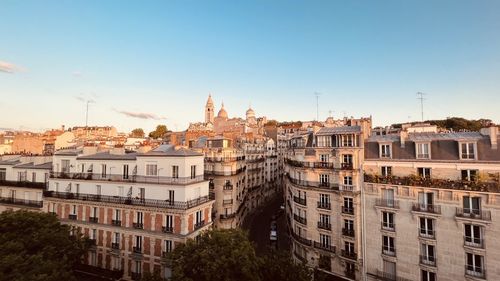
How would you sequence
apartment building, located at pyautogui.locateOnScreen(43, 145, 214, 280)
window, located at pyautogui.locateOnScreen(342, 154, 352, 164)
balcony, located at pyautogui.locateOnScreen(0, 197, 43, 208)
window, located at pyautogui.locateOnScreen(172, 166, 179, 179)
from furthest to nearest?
balcony, located at pyautogui.locateOnScreen(0, 197, 43, 208) → window, located at pyautogui.locateOnScreen(342, 154, 352, 164) → window, located at pyautogui.locateOnScreen(172, 166, 179, 179) → apartment building, located at pyautogui.locateOnScreen(43, 145, 214, 280)

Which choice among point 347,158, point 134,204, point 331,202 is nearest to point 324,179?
point 331,202

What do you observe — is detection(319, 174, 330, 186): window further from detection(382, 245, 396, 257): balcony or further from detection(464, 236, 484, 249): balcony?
detection(464, 236, 484, 249): balcony

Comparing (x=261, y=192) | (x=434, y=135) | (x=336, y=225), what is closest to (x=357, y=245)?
(x=336, y=225)

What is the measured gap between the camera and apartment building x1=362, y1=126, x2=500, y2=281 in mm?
22812

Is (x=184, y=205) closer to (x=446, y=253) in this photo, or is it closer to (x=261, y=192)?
(x=446, y=253)

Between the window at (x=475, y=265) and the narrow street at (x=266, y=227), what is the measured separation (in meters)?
20.6

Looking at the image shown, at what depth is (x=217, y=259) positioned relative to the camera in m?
18.1

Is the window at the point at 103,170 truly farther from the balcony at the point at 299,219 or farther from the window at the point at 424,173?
the window at the point at 424,173

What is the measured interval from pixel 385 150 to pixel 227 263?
2039 centimetres

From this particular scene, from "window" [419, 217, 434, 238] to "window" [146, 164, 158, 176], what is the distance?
26.0 metres

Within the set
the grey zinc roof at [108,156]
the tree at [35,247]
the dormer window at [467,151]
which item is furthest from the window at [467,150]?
the tree at [35,247]

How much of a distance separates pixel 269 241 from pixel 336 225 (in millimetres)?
15660

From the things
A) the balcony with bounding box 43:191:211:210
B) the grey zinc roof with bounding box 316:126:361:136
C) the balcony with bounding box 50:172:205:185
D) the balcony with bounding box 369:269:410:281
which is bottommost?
the balcony with bounding box 369:269:410:281

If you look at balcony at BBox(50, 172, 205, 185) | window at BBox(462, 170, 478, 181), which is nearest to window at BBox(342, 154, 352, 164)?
window at BBox(462, 170, 478, 181)
